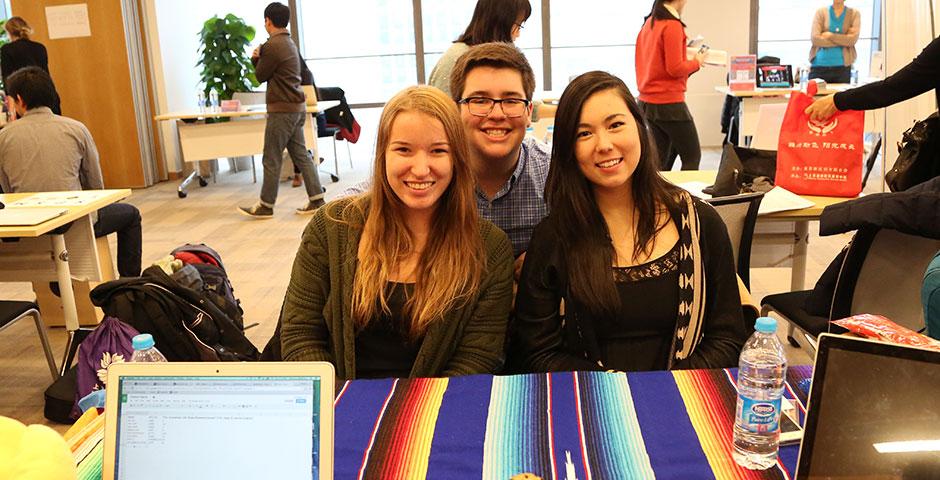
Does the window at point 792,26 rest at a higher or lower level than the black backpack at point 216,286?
higher

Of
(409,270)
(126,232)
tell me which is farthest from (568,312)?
(126,232)

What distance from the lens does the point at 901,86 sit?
8.91 ft

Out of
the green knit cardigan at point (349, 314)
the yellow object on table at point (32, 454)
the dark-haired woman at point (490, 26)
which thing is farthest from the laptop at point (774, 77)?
the yellow object on table at point (32, 454)

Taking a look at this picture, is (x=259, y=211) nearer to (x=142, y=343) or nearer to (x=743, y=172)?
(x=743, y=172)

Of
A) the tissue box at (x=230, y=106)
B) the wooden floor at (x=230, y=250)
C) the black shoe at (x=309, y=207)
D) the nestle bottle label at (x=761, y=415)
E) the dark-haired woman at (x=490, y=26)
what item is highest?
the dark-haired woman at (x=490, y=26)

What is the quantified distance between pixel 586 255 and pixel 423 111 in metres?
0.46

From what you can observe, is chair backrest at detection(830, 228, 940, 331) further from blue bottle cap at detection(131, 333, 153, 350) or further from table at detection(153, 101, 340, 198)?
table at detection(153, 101, 340, 198)

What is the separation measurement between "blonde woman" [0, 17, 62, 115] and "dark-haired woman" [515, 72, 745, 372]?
5932 millimetres

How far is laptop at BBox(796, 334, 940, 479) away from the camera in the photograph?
925 millimetres

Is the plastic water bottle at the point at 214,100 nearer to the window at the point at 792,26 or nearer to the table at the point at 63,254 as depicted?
the table at the point at 63,254

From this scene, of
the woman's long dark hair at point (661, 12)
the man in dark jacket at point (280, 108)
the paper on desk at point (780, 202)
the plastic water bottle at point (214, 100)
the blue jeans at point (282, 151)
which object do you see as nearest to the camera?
the paper on desk at point (780, 202)

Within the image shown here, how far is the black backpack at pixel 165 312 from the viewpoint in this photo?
2.54 metres

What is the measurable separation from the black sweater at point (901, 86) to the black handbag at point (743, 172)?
1.18 ft

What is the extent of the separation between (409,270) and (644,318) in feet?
1.70
